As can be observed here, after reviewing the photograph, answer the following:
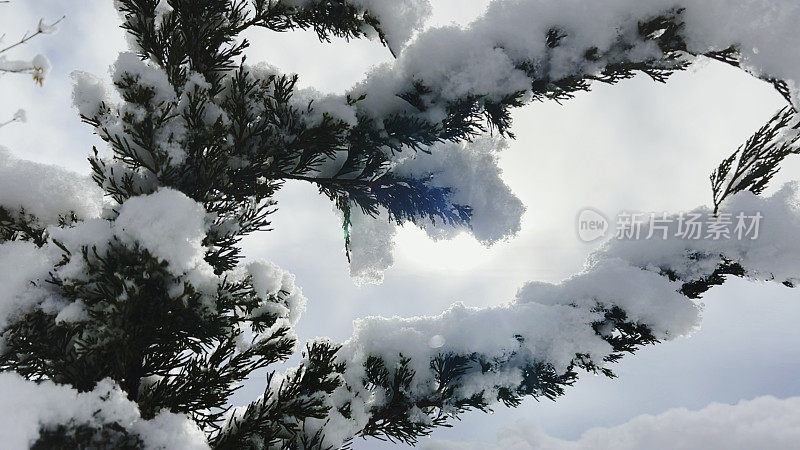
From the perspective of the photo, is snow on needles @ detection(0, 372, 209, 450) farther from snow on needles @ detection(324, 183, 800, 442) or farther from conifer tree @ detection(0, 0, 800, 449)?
snow on needles @ detection(324, 183, 800, 442)

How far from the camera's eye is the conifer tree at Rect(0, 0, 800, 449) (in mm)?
2889

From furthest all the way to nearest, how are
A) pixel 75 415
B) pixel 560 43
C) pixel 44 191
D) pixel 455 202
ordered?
pixel 455 202 < pixel 560 43 < pixel 44 191 < pixel 75 415

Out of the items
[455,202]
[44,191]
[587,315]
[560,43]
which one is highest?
[560,43]

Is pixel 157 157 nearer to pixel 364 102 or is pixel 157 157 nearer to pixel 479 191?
pixel 364 102

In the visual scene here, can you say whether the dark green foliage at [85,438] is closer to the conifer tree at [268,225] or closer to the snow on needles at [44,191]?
the conifer tree at [268,225]

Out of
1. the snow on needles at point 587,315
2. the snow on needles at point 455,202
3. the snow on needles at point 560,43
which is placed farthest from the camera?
the snow on needles at point 455,202

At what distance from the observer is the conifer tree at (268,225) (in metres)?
2.89

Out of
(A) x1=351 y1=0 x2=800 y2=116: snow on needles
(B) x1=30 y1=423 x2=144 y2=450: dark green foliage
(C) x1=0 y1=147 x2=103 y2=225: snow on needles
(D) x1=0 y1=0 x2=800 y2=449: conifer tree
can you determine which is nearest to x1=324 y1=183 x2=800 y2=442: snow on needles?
(D) x1=0 y1=0 x2=800 y2=449: conifer tree

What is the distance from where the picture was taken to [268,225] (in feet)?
12.1

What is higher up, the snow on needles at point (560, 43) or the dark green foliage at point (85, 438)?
the snow on needles at point (560, 43)

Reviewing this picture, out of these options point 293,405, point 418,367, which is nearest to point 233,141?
point 293,405

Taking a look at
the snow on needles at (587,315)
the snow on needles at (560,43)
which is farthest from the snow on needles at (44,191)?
the snow on needles at (560,43)

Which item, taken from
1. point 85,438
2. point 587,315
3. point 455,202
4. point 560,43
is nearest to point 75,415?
point 85,438

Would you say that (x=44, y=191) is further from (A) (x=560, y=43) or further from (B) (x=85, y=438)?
(A) (x=560, y=43)
